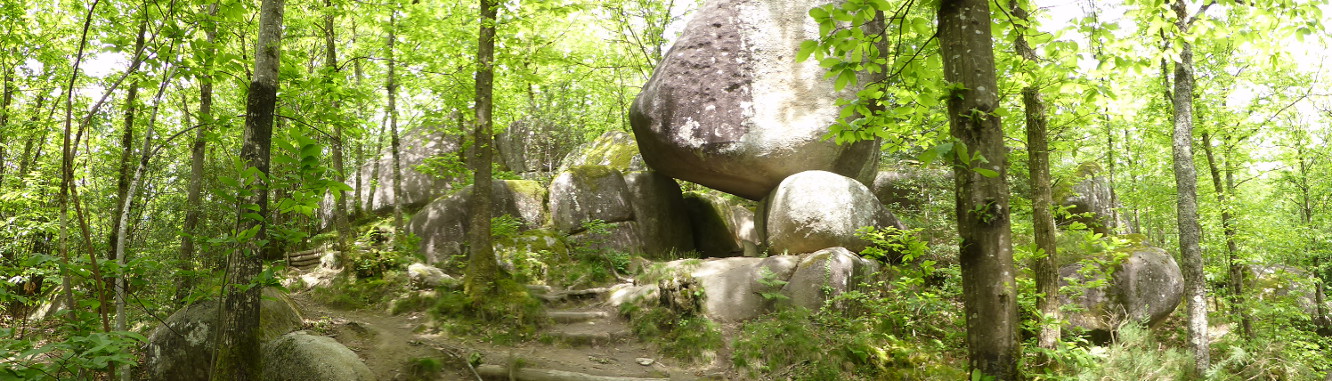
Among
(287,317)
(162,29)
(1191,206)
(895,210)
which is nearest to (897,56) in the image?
(162,29)

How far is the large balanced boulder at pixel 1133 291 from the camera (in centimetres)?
870

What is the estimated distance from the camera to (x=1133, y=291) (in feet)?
30.0

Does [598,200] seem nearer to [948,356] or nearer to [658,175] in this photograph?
[658,175]

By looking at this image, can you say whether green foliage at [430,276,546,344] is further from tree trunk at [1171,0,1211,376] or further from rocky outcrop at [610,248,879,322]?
tree trunk at [1171,0,1211,376]

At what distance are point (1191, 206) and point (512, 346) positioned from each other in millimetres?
9727

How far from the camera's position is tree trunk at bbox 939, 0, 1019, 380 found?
2.47 metres

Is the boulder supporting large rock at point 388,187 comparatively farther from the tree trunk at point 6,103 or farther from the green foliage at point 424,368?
the green foliage at point 424,368

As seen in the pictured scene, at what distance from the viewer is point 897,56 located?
3154 millimetres

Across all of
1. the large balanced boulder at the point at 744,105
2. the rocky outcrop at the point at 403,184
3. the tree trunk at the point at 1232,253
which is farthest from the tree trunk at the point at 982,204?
the rocky outcrop at the point at 403,184

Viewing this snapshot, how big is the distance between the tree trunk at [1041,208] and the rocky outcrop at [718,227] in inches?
296

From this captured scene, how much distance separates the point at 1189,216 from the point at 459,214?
1249 centimetres

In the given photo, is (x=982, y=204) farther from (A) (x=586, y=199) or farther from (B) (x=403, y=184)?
(B) (x=403, y=184)

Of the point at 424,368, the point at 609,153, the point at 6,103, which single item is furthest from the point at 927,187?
the point at 6,103

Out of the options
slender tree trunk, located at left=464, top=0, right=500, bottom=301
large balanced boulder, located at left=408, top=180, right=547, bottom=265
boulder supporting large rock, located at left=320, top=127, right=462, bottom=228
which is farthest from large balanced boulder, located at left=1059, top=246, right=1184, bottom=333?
boulder supporting large rock, located at left=320, top=127, right=462, bottom=228
